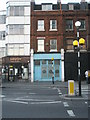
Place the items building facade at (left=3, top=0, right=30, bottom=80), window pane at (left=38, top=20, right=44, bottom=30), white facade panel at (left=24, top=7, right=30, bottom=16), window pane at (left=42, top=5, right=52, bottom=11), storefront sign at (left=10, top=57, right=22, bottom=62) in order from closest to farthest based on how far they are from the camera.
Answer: window pane at (left=38, top=20, right=44, bottom=30) → window pane at (left=42, top=5, right=52, bottom=11) → storefront sign at (left=10, top=57, right=22, bottom=62) → building facade at (left=3, top=0, right=30, bottom=80) → white facade panel at (left=24, top=7, right=30, bottom=16)

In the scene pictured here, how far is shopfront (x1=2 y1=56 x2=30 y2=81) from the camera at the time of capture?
3941 cm

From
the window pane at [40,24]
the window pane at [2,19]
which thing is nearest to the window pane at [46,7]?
the window pane at [40,24]

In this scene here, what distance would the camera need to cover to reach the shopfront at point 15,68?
39.4 m

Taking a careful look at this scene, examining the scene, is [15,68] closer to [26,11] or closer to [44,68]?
[44,68]

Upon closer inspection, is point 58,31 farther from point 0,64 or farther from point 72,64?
point 0,64

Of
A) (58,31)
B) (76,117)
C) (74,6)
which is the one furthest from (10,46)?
(76,117)

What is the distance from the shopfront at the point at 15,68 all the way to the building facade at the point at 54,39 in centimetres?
377

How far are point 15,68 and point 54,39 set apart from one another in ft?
27.7

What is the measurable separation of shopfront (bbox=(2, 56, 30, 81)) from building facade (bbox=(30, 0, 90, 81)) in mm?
3771

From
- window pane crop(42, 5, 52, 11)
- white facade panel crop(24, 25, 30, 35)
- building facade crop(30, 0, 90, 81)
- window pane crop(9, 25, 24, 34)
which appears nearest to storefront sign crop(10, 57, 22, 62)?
building facade crop(30, 0, 90, 81)

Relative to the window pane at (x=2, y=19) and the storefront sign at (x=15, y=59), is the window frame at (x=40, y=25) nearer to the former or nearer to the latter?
the storefront sign at (x=15, y=59)

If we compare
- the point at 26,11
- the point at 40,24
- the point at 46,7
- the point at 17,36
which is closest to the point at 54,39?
the point at 40,24

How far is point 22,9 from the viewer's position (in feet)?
133

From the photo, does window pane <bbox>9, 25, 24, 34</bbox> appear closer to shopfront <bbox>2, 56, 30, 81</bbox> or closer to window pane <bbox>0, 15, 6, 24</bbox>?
shopfront <bbox>2, 56, 30, 81</bbox>
